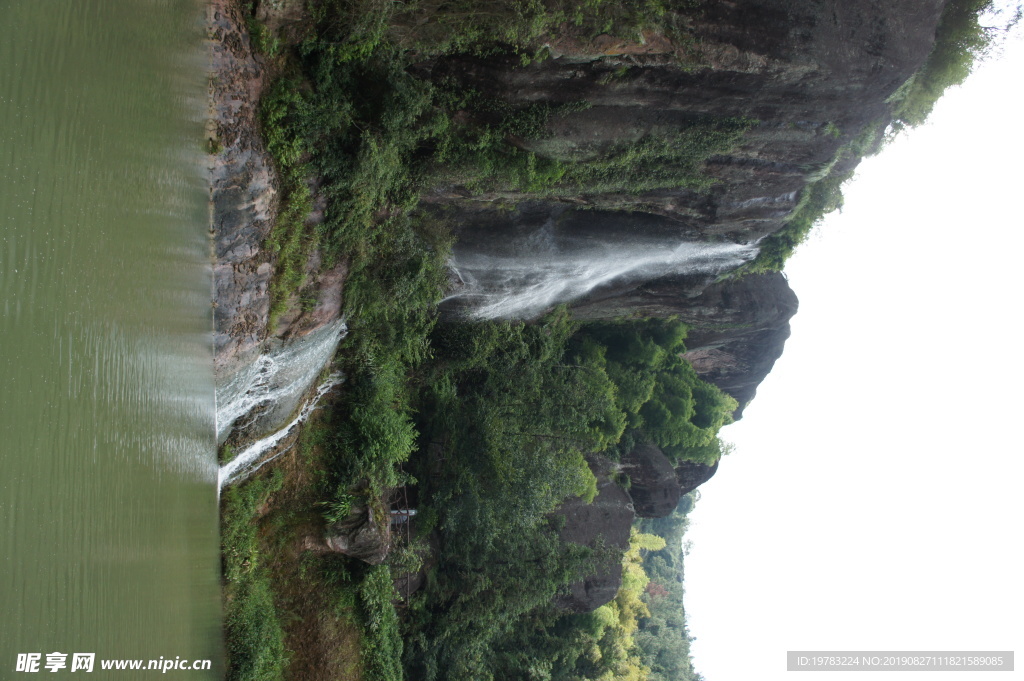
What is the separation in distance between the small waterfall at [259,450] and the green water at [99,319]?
2.18 metres

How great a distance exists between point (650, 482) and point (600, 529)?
3636 millimetres

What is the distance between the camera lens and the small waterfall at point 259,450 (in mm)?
12562

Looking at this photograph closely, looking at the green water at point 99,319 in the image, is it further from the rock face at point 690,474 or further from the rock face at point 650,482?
the rock face at point 690,474

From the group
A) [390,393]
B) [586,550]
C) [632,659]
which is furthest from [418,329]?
[632,659]

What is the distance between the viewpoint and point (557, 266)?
54.8ft

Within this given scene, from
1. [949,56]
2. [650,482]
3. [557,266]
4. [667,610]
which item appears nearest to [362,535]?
[557,266]

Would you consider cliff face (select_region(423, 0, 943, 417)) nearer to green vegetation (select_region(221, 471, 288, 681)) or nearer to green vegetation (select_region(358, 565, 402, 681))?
green vegetation (select_region(221, 471, 288, 681))

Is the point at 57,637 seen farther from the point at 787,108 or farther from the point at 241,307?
the point at 787,108

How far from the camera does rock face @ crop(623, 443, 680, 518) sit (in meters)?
23.6

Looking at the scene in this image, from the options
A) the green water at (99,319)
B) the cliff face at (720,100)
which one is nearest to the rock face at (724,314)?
the cliff face at (720,100)

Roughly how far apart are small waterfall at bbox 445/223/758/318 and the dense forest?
0.81 meters

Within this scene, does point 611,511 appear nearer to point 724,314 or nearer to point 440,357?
point 724,314

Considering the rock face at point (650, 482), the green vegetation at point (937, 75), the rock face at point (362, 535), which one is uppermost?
the green vegetation at point (937, 75)

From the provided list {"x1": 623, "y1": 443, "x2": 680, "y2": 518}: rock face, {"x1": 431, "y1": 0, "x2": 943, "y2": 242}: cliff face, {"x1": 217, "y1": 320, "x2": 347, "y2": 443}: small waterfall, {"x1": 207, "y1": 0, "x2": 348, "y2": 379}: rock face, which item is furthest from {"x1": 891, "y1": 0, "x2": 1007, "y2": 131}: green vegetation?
{"x1": 217, "y1": 320, "x2": 347, "y2": 443}: small waterfall
